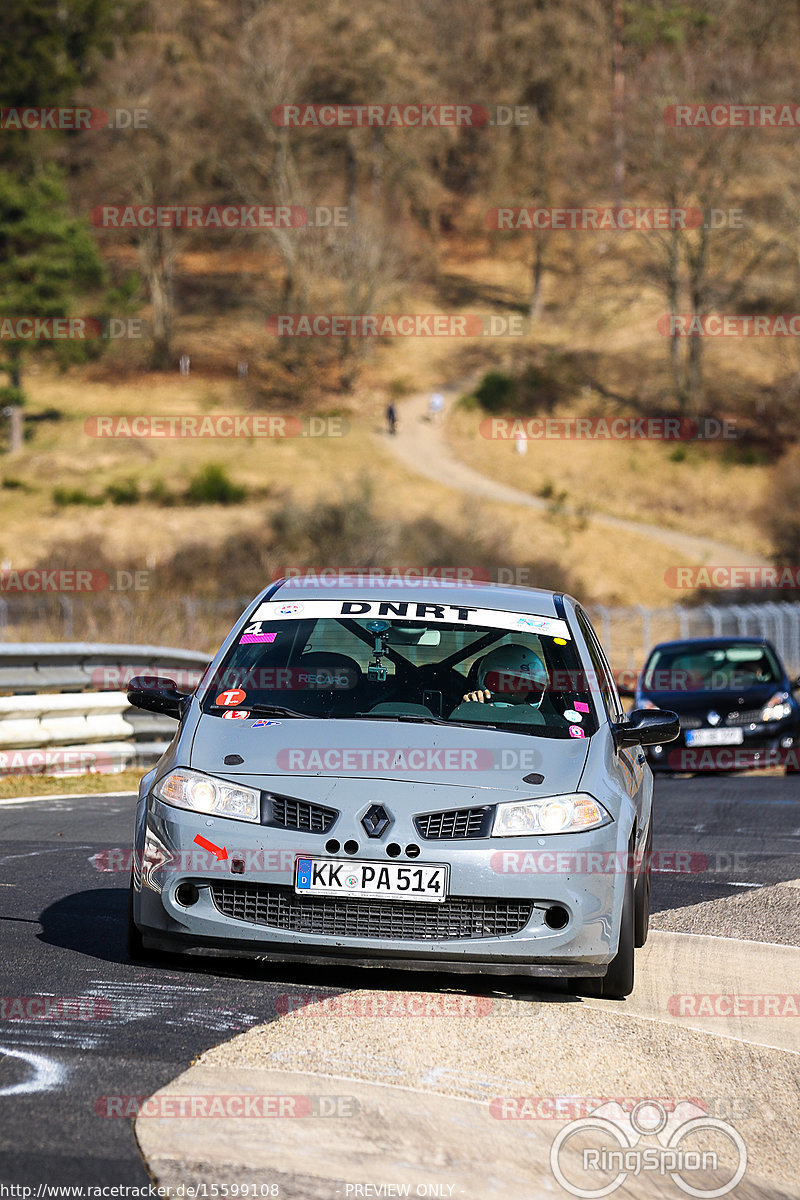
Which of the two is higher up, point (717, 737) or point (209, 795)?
point (209, 795)

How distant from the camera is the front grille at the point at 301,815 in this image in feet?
17.6

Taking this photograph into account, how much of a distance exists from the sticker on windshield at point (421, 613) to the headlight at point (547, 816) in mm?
1428

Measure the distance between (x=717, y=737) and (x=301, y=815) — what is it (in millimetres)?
12137

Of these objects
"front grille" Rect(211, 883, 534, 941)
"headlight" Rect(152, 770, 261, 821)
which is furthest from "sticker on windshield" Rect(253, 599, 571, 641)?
"front grille" Rect(211, 883, 534, 941)

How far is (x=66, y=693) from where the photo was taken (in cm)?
1292

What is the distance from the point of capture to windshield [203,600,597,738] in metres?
6.22

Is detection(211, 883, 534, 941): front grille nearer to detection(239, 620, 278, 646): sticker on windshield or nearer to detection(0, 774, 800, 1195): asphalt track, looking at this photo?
detection(0, 774, 800, 1195): asphalt track

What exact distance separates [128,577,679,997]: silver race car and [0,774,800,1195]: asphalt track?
10.4 inches

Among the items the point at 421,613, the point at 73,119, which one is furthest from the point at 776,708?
the point at 73,119

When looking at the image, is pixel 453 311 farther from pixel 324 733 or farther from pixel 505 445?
pixel 324 733

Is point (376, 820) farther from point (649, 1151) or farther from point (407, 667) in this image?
point (649, 1151)

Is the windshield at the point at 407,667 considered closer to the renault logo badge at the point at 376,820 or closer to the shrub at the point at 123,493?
the renault logo badge at the point at 376,820

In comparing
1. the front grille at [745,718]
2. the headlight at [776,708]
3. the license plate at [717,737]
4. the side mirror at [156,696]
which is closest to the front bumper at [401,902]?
the side mirror at [156,696]

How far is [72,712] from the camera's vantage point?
42.3 feet
